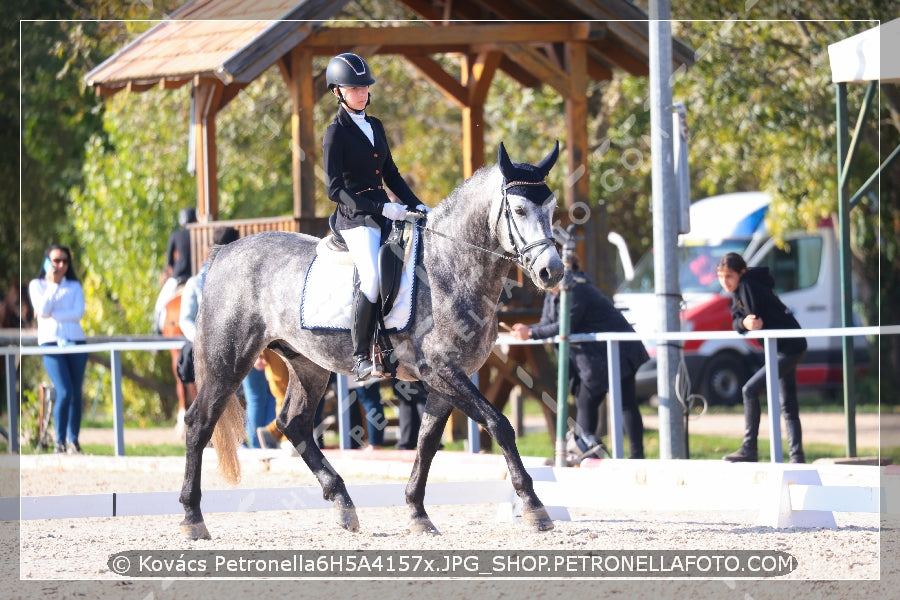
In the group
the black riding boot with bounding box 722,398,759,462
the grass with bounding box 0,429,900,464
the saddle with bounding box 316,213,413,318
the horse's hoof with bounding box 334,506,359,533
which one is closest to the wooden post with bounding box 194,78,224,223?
the grass with bounding box 0,429,900,464

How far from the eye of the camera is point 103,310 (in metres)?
22.8

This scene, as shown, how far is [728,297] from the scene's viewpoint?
2162 cm

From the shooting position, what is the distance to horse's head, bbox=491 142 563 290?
7676mm

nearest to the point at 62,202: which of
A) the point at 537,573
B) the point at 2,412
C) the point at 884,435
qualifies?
the point at 2,412

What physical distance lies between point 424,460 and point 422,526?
0.42m

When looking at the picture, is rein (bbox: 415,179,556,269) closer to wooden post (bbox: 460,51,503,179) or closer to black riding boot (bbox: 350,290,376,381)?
black riding boot (bbox: 350,290,376,381)

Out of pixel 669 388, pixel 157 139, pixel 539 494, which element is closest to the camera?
pixel 539 494

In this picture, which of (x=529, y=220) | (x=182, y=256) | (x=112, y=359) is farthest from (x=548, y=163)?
(x=182, y=256)

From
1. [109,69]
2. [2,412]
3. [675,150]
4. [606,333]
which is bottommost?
[2,412]

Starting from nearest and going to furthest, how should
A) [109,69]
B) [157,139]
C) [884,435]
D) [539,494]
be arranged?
[539,494] → [109,69] → [884,435] → [157,139]

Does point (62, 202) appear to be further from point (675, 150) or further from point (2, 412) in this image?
point (675, 150)

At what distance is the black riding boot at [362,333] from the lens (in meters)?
8.25

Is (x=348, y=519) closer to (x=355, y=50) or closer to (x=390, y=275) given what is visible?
(x=390, y=275)

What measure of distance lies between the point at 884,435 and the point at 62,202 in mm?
17495
